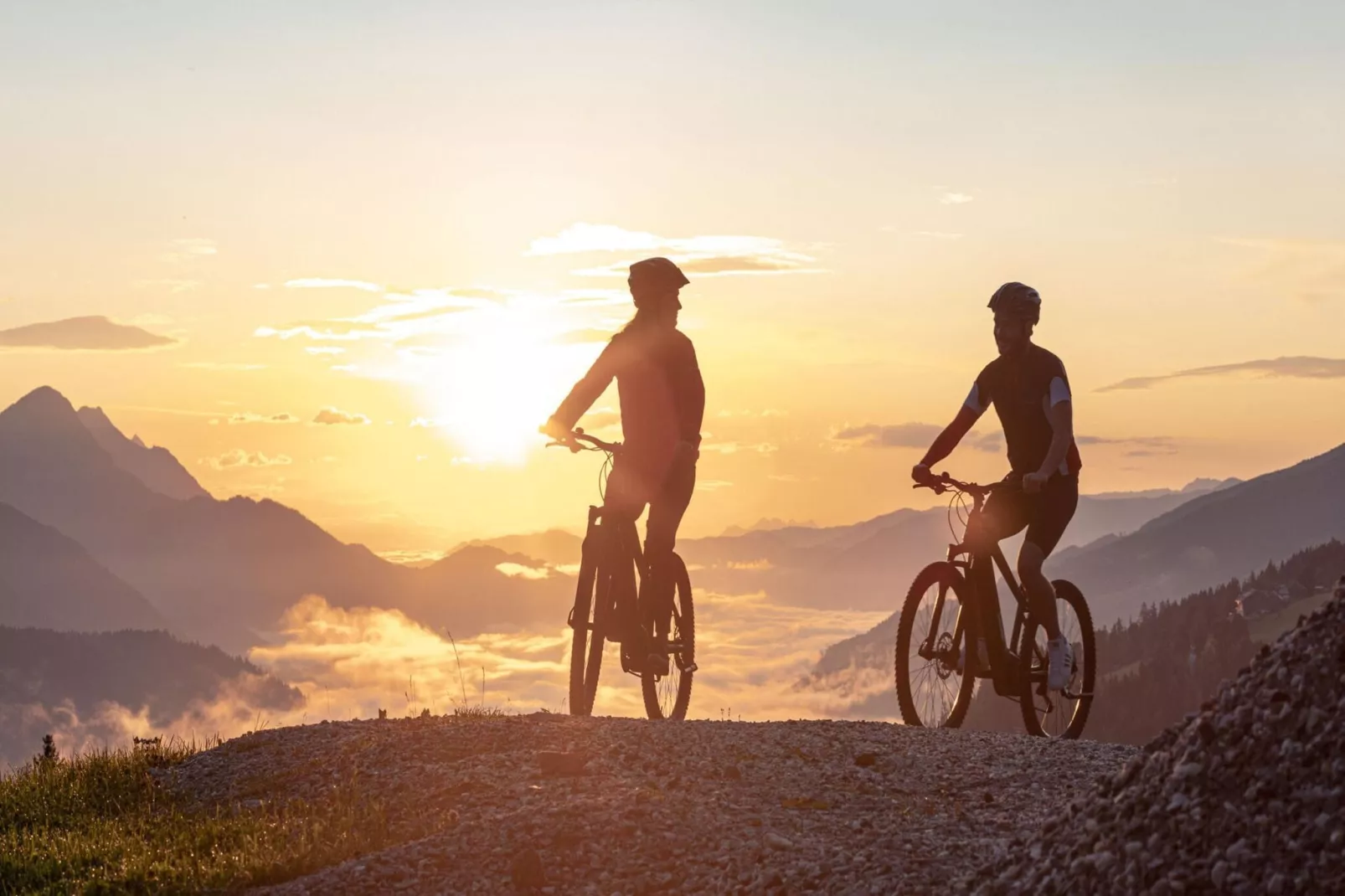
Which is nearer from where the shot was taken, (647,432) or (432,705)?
(647,432)

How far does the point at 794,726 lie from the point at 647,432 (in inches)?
110

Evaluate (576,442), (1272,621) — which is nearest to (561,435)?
(576,442)

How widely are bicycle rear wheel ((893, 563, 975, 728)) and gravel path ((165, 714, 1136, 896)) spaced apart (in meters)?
0.46

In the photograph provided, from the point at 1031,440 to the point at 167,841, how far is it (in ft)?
24.1

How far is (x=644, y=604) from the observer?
39.6ft

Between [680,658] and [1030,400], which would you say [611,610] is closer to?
[680,658]

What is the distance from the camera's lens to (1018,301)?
11.5 metres

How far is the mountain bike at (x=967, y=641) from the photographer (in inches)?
460

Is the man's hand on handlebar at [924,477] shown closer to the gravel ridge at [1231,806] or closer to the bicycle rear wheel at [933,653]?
the bicycle rear wheel at [933,653]

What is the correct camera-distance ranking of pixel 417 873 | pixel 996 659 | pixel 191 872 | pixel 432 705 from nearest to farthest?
pixel 417 873 → pixel 191 872 → pixel 996 659 → pixel 432 705

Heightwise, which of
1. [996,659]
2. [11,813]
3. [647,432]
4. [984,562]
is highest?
[647,432]

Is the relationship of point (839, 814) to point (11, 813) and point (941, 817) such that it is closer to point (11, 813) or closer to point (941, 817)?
point (941, 817)

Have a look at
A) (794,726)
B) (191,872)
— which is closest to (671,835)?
(191,872)

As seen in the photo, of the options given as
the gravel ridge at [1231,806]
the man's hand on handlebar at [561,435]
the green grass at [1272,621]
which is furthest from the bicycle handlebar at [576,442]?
the green grass at [1272,621]
